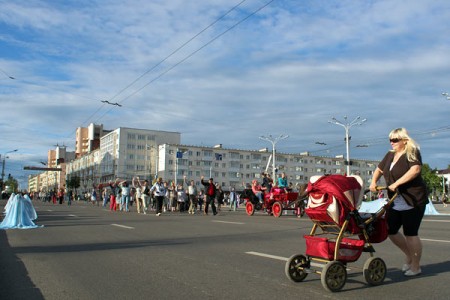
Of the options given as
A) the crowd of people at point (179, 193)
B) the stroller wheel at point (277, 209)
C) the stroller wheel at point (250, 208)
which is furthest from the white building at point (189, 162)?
the stroller wheel at point (277, 209)

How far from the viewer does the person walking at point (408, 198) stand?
5.63 meters

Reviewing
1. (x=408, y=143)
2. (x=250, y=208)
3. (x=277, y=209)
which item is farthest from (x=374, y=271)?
(x=250, y=208)

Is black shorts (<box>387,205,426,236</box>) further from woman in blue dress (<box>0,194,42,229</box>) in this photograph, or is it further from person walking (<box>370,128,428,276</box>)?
woman in blue dress (<box>0,194,42,229</box>)

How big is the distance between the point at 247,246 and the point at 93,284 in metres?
3.93

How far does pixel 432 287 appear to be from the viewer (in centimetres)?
518

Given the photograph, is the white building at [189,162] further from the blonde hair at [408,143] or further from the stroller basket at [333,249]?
the stroller basket at [333,249]

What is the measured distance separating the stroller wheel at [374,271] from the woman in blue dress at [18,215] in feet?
38.8

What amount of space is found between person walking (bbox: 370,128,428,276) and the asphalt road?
15.6 inches

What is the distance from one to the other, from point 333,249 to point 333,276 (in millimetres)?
347

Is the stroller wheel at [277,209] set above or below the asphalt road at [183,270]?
above

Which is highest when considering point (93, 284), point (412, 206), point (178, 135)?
point (178, 135)

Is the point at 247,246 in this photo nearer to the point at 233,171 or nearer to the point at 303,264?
the point at 303,264

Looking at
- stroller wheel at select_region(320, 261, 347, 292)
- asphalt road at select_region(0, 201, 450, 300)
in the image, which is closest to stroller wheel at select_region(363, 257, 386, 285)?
asphalt road at select_region(0, 201, 450, 300)

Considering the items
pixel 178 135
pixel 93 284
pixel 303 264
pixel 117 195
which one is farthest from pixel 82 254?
pixel 178 135
